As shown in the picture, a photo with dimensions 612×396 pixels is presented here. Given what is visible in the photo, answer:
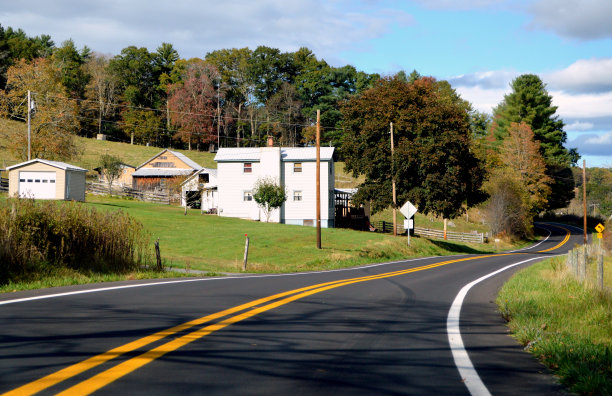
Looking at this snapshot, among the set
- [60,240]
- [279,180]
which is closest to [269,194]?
[279,180]

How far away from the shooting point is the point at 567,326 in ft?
27.7

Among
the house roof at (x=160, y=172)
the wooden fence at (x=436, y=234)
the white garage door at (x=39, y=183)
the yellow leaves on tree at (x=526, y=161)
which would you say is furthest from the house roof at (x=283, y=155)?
the yellow leaves on tree at (x=526, y=161)

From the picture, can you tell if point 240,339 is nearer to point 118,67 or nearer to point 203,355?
point 203,355

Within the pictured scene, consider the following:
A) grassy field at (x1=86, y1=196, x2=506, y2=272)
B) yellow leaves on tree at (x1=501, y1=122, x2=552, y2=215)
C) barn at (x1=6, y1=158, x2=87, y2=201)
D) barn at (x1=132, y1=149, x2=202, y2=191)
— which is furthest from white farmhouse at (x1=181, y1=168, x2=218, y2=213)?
yellow leaves on tree at (x1=501, y1=122, x2=552, y2=215)

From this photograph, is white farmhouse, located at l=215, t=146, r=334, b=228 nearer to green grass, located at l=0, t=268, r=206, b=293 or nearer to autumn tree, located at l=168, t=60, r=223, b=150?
green grass, located at l=0, t=268, r=206, b=293

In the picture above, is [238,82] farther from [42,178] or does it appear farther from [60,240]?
[60,240]

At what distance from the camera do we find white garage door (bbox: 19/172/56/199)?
4506cm

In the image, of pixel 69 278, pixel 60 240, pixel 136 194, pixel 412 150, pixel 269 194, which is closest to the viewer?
pixel 69 278

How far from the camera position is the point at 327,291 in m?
11.9

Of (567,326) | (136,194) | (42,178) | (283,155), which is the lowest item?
(567,326)

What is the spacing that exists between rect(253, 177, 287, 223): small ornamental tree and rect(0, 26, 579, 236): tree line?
1498cm

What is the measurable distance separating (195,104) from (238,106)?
1157 centimetres

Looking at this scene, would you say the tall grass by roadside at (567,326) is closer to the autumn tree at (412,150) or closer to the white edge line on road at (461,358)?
the white edge line on road at (461,358)

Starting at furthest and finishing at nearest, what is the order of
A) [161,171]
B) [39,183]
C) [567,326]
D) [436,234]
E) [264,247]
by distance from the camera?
[161,171]
[436,234]
[39,183]
[264,247]
[567,326]
